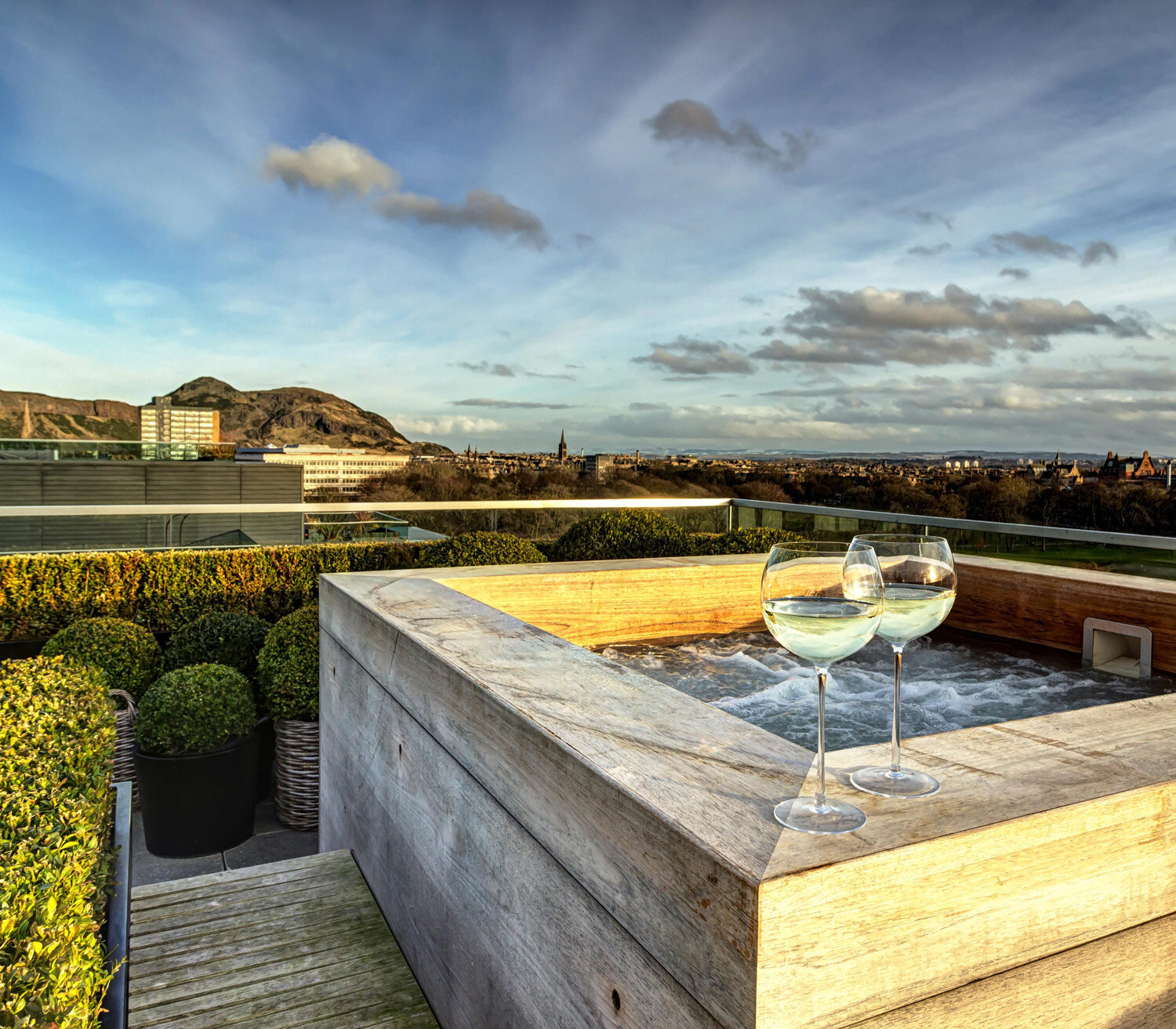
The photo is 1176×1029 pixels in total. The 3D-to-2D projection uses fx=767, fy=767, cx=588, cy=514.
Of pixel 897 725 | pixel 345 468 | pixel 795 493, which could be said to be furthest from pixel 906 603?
pixel 345 468

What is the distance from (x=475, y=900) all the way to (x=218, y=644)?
2.72 metres

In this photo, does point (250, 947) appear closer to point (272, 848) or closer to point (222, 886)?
point (222, 886)

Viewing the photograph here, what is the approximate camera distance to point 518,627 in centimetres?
172

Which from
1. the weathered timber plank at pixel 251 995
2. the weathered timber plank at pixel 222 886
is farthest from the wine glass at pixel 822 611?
the weathered timber plank at pixel 222 886

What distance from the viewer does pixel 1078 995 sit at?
82 cm

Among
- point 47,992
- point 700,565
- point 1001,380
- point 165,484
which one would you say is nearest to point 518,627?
point 47,992

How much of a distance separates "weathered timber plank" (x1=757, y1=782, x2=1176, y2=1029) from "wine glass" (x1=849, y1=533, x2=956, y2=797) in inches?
4.3

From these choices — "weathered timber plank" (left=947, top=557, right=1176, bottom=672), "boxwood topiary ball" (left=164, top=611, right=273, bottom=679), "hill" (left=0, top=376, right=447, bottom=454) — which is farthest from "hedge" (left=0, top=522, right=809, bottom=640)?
"hill" (left=0, top=376, right=447, bottom=454)

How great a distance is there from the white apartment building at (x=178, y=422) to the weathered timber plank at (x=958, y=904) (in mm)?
15571

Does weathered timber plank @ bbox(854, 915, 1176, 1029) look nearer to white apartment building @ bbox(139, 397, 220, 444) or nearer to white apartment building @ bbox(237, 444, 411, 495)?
white apartment building @ bbox(237, 444, 411, 495)

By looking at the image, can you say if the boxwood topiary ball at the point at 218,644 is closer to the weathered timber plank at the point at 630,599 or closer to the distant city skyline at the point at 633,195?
the weathered timber plank at the point at 630,599

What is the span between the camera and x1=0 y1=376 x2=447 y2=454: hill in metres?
13.1

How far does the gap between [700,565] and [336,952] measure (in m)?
1.81

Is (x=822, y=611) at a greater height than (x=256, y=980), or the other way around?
(x=822, y=611)
